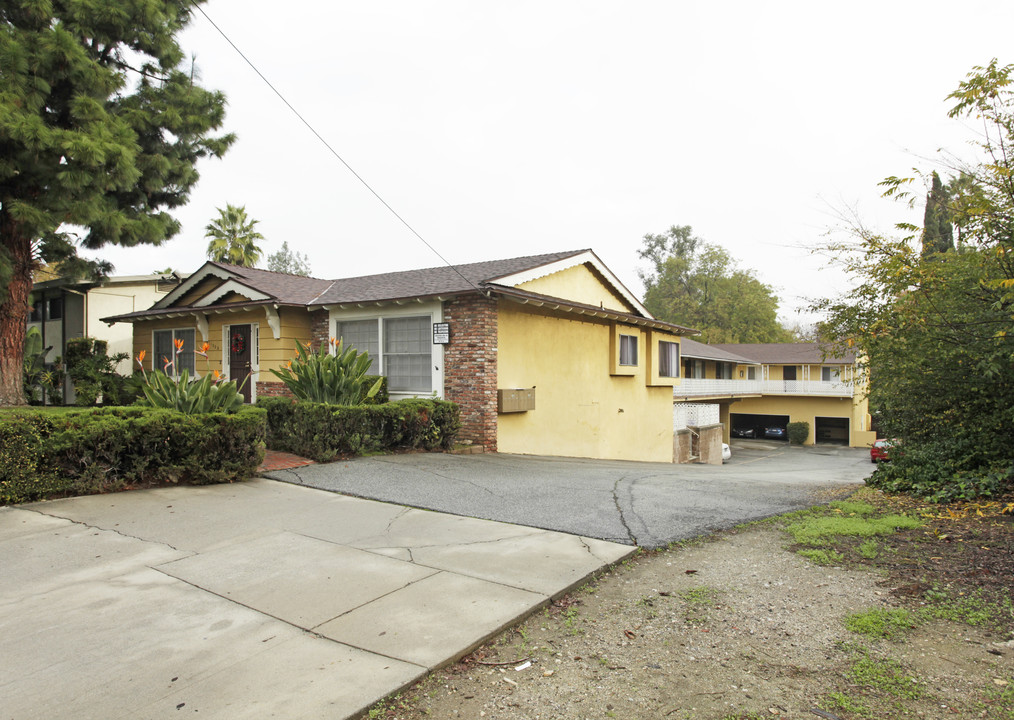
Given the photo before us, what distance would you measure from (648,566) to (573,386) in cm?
995

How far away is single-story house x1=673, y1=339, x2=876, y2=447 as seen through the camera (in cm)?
3856

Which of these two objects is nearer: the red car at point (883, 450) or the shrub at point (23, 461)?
the shrub at point (23, 461)

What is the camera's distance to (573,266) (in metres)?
15.2

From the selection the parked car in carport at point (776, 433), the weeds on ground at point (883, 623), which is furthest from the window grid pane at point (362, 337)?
the parked car in carport at point (776, 433)

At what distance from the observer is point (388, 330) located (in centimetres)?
1352

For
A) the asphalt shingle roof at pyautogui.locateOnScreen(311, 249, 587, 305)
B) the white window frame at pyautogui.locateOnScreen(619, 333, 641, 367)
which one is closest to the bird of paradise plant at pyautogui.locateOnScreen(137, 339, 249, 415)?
the asphalt shingle roof at pyautogui.locateOnScreen(311, 249, 587, 305)

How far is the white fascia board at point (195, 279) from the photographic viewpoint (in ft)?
51.2

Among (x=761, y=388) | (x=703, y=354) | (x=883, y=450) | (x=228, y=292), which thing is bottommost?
(x=761, y=388)

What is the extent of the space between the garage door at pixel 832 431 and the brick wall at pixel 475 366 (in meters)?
36.4

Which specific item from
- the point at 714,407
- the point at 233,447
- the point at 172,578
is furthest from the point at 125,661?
the point at 714,407

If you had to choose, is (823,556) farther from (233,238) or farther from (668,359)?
(233,238)

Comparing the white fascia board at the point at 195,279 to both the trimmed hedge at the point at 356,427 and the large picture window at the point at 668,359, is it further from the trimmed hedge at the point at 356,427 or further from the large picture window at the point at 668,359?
the large picture window at the point at 668,359

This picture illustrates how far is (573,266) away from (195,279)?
31.8ft

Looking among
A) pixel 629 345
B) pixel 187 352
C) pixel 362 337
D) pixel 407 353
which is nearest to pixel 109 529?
pixel 407 353
